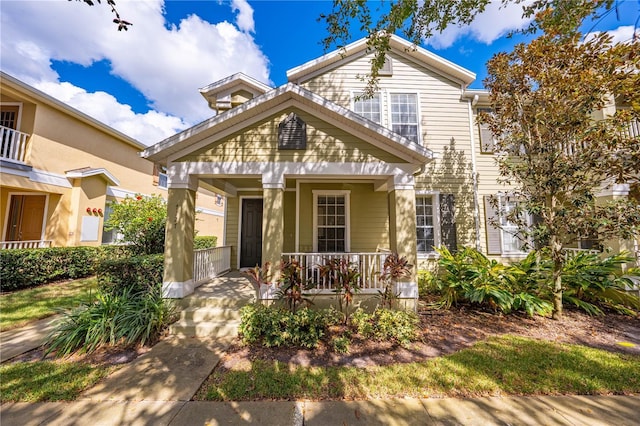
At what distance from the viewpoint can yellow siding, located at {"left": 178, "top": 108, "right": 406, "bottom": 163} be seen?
591 centimetres

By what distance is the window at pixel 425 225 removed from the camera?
337 inches

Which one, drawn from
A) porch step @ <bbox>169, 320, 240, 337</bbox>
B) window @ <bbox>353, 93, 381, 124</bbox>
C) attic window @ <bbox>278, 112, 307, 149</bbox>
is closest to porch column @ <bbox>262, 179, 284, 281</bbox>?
attic window @ <bbox>278, 112, 307, 149</bbox>

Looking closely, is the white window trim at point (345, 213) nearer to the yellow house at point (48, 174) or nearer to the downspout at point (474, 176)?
the downspout at point (474, 176)

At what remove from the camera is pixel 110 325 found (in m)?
4.61

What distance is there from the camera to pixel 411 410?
119 inches

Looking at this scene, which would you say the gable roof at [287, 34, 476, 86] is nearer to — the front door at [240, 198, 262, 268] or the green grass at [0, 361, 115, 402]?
the front door at [240, 198, 262, 268]

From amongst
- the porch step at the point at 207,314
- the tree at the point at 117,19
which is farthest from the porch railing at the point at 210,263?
the tree at the point at 117,19

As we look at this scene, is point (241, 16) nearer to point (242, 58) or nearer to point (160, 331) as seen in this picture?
point (242, 58)

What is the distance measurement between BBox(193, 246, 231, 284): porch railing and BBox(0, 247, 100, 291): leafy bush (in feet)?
9.94

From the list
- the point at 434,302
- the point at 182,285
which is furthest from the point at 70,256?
the point at 434,302

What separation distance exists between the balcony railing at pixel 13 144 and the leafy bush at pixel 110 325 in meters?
8.18

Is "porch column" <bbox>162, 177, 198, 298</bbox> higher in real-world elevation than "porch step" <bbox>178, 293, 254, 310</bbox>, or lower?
higher

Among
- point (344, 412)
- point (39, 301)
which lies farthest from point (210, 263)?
point (344, 412)

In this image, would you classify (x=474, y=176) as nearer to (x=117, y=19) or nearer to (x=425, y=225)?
(x=425, y=225)
